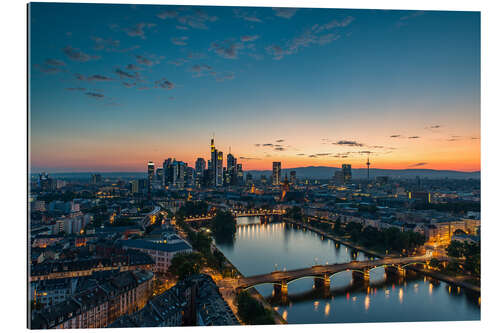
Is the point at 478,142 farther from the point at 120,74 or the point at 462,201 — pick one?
the point at 462,201

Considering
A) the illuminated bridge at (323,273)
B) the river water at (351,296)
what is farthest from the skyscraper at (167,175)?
the illuminated bridge at (323,273)

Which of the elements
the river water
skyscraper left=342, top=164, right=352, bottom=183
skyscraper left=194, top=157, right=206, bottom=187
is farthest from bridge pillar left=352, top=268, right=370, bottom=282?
skyscraper left=194, top=157, right=206, bottom=187

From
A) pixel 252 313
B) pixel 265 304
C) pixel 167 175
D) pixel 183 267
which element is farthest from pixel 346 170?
pixel 167 175

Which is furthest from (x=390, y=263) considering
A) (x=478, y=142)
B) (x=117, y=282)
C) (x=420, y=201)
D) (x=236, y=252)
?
(x=420, y=201)

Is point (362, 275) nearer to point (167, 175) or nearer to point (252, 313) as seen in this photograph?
point (252, 313)

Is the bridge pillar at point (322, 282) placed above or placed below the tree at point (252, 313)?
below

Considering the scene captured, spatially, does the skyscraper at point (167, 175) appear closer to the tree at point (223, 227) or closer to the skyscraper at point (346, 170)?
the tree at point (223, 227)

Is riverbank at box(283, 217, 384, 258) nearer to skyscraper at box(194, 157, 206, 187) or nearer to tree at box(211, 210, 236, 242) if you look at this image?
tree at box(211, 210, 236, 242)
